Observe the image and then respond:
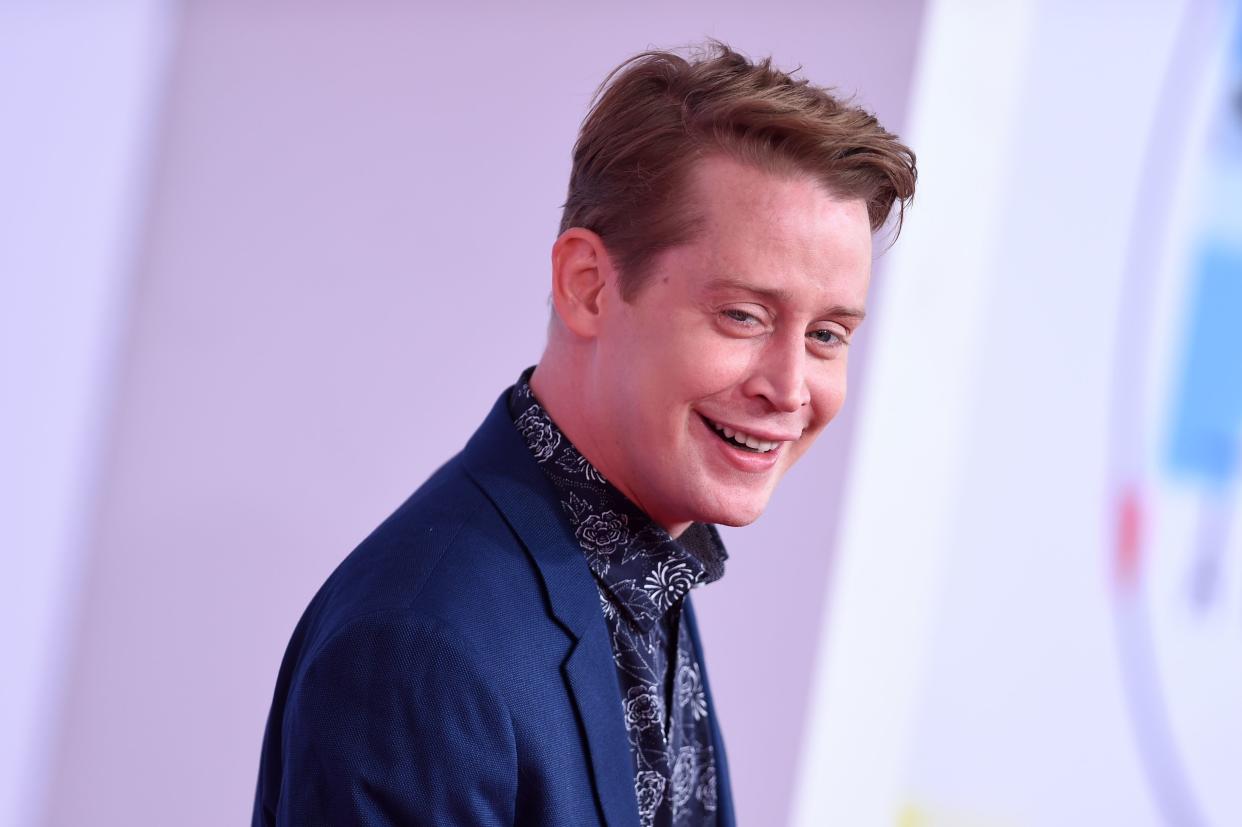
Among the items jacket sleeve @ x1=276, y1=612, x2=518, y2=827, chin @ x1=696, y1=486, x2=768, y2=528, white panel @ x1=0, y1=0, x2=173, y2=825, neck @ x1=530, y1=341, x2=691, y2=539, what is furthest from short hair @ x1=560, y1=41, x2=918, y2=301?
white panel @ x1=0, y1=0, x2=173, y2=825

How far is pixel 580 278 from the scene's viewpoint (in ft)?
4.01

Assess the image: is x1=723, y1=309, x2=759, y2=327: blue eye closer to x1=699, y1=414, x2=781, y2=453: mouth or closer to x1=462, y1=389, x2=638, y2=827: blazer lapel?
x1=699, y1=414, x2=781, y2=453: mouth

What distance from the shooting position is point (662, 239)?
1163 mm

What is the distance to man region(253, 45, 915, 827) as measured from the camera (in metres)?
0.99

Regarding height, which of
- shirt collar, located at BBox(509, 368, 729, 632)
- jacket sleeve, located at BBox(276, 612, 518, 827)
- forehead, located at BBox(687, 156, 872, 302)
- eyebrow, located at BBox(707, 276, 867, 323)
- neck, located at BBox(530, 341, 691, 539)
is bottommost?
jacket sleeve, located at BBox(276, 612, 518, 827)

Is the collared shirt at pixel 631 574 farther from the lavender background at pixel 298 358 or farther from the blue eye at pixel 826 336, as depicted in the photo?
the lavender background at pixel 298 358

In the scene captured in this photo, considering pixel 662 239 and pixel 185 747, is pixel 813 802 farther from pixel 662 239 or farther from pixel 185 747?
pixel 662 239

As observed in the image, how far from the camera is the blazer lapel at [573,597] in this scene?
3.59 feet

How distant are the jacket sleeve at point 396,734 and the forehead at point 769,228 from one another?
41 centimetres

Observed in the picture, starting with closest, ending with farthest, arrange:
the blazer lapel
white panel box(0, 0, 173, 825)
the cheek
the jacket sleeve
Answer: the jacket sleeve, the blazer lapel, the cheek, white panel box(0, 0, 173, 825)

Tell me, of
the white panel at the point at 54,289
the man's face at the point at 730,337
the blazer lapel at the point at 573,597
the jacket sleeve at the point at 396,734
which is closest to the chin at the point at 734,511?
the man's face at the point at 730,337

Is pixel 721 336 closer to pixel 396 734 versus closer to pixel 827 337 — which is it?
pixel 827 337

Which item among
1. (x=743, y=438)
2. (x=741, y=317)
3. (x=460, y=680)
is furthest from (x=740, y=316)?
(x=460, y=680)

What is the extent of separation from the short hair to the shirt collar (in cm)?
16
